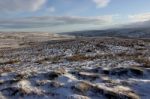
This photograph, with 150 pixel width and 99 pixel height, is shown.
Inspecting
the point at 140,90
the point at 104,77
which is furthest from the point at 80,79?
the point at 140,90

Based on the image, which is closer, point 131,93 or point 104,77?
point 131,93

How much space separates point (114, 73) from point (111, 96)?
4.84m

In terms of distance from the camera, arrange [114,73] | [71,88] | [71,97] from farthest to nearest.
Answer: [114,73] → [71,88] → [71,97]

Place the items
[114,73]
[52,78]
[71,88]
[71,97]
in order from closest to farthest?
[71,97] → [71,88] → [52,78] → [114,73]

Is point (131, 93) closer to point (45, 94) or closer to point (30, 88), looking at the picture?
point (45, 94)

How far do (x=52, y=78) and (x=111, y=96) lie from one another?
17.3 feet

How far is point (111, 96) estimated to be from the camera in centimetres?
1717

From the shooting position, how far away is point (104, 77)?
67.8 feet

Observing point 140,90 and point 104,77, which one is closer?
point 140,90

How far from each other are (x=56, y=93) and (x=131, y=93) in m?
4.95

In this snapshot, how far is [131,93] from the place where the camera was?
57.3 ft

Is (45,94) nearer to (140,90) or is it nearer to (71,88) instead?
(71,88)

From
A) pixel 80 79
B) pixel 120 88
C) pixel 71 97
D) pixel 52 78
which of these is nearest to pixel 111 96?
pixel 120 88

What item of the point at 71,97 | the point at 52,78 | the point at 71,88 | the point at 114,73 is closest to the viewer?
the point at 71,97
